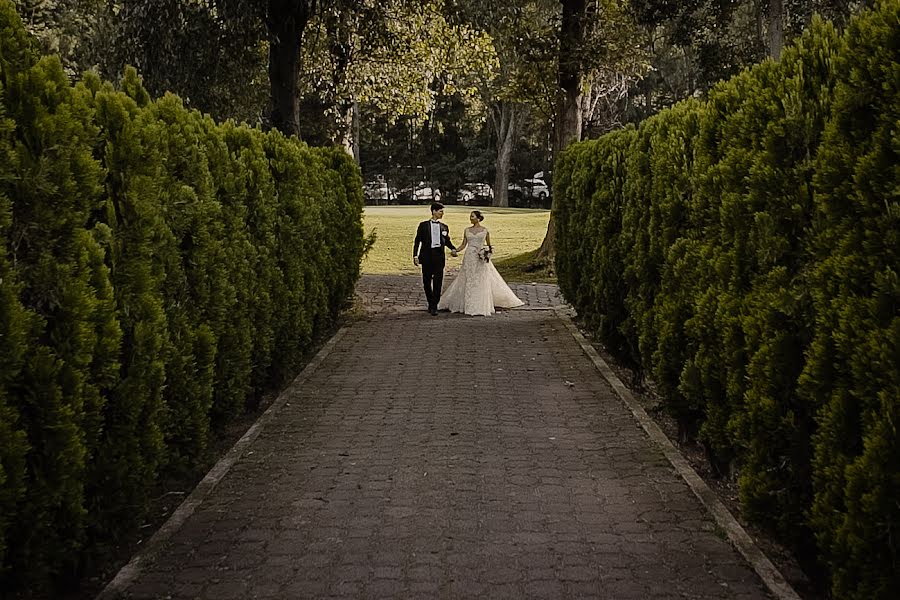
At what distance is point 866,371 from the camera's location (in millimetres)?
4117

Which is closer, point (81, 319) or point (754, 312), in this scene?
point (81, 319)

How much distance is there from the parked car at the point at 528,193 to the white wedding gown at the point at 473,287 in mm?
55696

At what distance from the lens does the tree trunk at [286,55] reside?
64.9 feet

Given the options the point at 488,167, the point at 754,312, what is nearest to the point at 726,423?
the point at 754,312

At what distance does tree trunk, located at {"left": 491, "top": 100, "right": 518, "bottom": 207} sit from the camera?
214 ft

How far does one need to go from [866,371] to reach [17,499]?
138 inches

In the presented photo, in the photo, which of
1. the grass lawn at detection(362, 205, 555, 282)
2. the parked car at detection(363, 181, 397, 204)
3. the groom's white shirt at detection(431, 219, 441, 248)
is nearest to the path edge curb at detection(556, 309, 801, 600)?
the groom's white shirt at detection(431, 219, 441, 248)

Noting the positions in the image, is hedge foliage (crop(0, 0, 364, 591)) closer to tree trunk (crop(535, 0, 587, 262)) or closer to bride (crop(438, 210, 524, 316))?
bride (crop(438, 210, 524, 316))

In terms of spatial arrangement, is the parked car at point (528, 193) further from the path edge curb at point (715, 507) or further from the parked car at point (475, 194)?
the path edge curb at point (715, 507)

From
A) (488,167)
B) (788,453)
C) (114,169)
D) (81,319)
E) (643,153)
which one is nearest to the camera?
(81,319)

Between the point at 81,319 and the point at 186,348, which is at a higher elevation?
the point at 81,319

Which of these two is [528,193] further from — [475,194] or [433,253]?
[433,253]

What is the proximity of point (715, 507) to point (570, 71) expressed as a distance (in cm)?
1865

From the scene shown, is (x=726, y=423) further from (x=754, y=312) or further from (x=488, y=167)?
(x=488, y=167)
